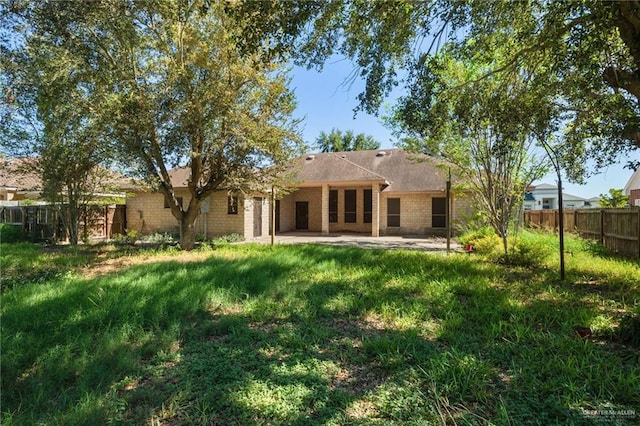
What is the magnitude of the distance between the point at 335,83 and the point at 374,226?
11.4 metres

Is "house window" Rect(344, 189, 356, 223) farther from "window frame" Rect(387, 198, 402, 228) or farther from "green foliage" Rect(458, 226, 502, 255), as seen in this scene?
"green foliage" Rect(458, 226, 502, 255)

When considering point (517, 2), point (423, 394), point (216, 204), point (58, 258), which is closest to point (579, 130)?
point (517, 2)

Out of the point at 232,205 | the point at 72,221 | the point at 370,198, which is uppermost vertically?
the point at 370,198

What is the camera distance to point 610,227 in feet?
34.7

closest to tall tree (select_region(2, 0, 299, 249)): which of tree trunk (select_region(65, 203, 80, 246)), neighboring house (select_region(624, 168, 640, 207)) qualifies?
tree trunk (select_region(65, 203, 80, 246))

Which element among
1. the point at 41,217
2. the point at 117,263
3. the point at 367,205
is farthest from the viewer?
the point at 367,205

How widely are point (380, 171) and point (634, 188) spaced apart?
1891 cm

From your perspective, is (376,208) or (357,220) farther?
(357,220)

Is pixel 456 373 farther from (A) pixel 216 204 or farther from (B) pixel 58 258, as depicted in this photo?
(A) pixel 216 204

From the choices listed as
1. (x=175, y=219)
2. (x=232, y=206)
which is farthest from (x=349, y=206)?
(x=175, y=219)

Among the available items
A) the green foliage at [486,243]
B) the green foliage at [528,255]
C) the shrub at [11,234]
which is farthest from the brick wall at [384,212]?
the shrub at [11,234]

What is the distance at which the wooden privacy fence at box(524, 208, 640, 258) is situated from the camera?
359 inches

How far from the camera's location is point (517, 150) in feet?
31.4

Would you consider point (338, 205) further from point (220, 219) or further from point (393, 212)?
point (220, 219)
